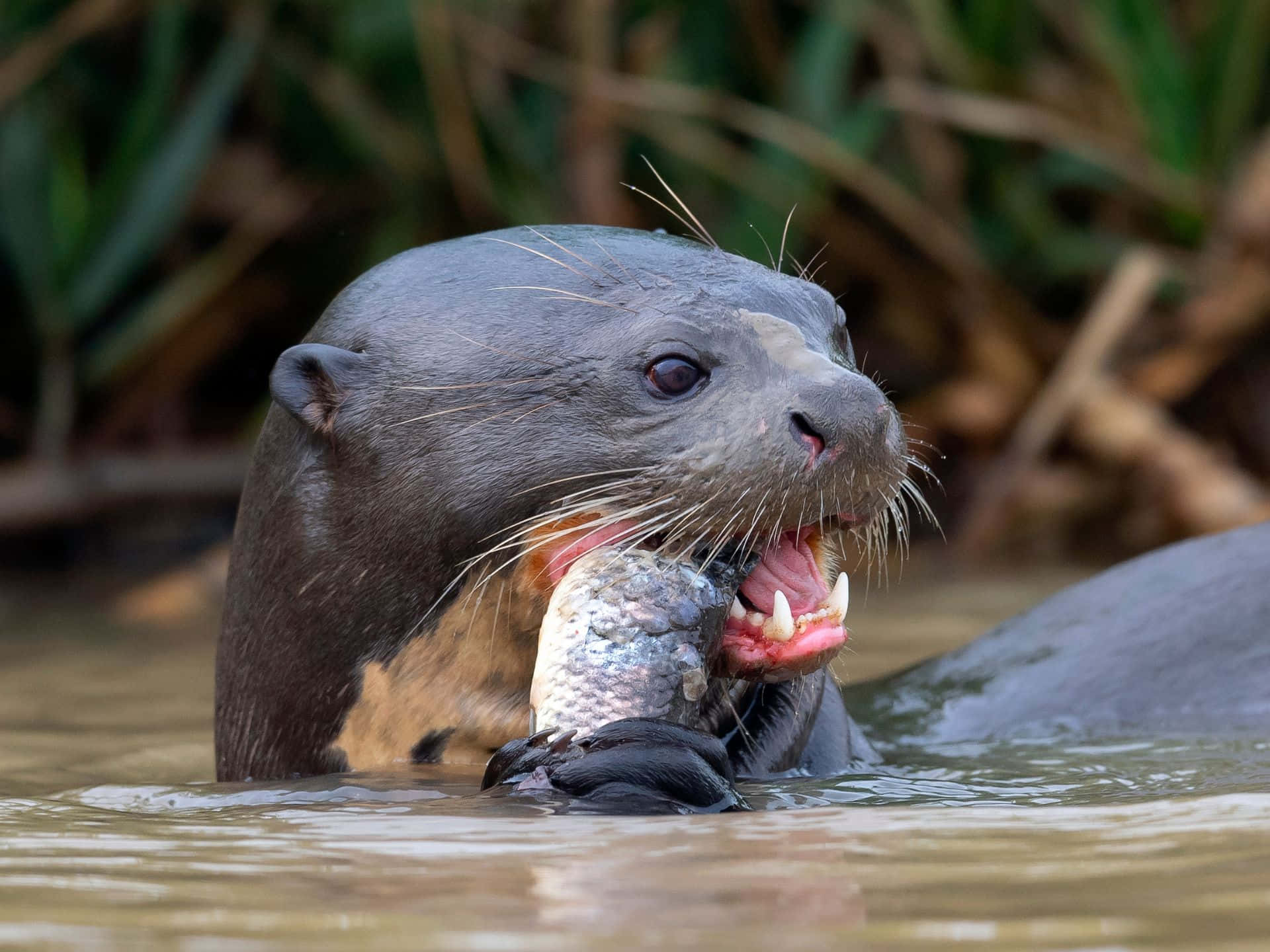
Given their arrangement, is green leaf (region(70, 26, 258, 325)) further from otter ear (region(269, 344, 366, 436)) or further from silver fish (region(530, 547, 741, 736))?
silver fish (region(530, 547, 741, 736))

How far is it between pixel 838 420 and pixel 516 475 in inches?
16.4

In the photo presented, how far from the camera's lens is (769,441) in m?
2.24

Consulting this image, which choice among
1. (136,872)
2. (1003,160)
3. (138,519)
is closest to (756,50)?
(1003,160)

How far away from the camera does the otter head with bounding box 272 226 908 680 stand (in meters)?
2.25

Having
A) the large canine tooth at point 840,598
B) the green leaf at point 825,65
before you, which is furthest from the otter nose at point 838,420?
the green leaf at point 825,65

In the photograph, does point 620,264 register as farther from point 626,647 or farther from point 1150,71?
point 1150,71

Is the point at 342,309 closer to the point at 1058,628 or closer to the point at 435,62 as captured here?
the point at 1058,628

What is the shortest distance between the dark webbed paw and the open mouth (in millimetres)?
179

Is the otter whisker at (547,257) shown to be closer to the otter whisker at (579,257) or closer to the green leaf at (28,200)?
the otter whisker at (579,257)

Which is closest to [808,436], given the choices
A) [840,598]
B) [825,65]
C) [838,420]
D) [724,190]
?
[838,420]

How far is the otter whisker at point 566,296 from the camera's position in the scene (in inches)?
97.4

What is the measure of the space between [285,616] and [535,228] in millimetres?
630

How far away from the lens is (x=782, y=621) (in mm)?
2195

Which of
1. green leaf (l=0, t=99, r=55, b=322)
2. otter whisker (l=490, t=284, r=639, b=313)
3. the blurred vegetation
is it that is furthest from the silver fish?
green leaf (l=0, t=99, r=55, b=322)
